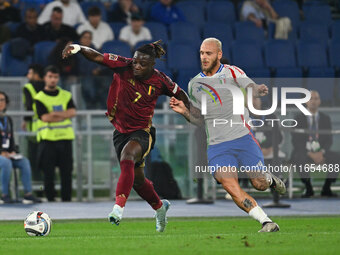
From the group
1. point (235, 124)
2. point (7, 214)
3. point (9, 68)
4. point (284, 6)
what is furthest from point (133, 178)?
point (284, 6)

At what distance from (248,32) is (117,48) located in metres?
3.31

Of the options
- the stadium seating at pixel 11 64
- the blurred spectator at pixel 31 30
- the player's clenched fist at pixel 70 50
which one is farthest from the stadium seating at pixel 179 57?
the player's clenched fist at pixel 70 50

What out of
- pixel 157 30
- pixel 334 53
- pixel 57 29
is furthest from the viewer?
pixel 334 53

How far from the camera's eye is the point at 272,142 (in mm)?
14453

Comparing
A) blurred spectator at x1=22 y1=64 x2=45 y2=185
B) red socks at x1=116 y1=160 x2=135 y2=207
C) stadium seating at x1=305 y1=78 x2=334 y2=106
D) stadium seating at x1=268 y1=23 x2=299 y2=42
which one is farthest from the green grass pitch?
stadium seating at x1=268 y1=23 x2=299 y2=42

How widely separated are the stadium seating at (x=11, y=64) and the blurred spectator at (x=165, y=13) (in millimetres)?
3482

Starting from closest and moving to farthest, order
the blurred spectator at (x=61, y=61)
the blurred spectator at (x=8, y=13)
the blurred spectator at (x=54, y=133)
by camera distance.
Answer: the blurred spectator at (x=54, y=133)
the blurred spectator at (x=61, y=61)
the blurred spectator at (x=8, y=13)

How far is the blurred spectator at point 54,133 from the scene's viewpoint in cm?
1441

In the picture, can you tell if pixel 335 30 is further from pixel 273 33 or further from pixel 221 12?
pixel 221 12

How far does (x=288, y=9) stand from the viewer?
1941 centimetres

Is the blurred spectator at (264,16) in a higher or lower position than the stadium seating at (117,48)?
higher

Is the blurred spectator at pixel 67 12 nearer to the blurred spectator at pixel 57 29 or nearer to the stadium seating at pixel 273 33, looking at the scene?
the blurred spectator at pixel 57 29

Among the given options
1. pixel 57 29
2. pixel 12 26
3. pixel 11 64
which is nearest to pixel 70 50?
pixel 11 64

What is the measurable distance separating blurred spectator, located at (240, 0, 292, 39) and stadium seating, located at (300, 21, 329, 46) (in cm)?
32
